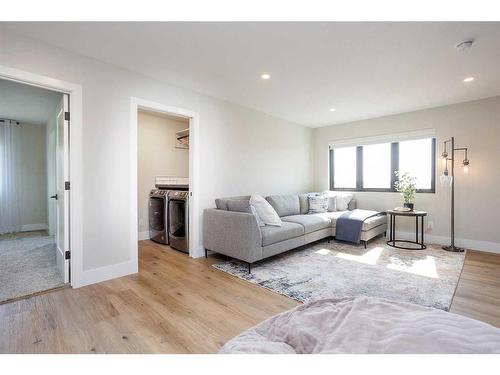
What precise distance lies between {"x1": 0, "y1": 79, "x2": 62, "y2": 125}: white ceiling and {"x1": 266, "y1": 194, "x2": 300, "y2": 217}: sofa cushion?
138 inches

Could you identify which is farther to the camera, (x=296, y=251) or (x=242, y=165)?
(x=242, y=165)

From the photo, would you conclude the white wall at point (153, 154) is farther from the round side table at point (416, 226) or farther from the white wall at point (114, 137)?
the round side table at point (416, 226)

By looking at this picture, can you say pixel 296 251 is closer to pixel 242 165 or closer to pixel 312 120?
pixel 242 165

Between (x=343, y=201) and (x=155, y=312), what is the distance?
161 inches

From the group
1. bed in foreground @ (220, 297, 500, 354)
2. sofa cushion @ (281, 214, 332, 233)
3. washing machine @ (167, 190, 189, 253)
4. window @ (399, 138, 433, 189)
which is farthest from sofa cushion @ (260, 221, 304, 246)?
window @ (399, 138, 433, 189)

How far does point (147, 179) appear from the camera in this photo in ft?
15.0

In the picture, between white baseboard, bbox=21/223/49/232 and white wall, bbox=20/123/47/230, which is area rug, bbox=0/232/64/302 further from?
white wall, bbox=20/123/47/230

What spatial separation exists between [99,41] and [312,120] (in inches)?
154

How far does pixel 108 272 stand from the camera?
8.75 feet

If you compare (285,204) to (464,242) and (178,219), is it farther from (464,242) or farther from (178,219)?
(464,242)

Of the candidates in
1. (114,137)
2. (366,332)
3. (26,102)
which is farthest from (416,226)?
(26,102)
